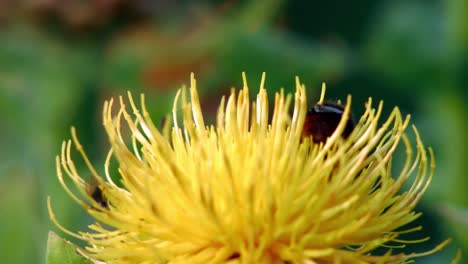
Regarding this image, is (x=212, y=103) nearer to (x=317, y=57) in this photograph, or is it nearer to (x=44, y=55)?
(x=317, y=57)

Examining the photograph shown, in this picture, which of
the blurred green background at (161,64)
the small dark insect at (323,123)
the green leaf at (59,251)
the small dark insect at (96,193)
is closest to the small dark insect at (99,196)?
the small dark insect at (96,193)

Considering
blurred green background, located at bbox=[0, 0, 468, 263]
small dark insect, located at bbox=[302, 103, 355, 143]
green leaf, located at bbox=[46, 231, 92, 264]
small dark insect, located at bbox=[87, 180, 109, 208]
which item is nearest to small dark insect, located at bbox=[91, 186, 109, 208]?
small dark insect, located at bbox=[87, 180, 109, 208]

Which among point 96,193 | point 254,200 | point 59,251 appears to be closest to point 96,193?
point 96,193

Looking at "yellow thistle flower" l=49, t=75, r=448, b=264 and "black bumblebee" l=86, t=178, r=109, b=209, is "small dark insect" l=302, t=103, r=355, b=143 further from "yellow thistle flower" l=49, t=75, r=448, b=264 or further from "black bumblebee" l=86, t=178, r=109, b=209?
"black bumblebee" l=86, t=178, r=109, b=209

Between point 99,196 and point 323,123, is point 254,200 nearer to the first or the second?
point 323,123

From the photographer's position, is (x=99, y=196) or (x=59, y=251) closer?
(x=59, y=251)

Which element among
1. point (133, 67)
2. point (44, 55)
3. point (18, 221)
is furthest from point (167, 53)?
point (18, 221)

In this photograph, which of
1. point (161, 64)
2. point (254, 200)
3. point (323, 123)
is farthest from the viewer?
point (161, 64)
